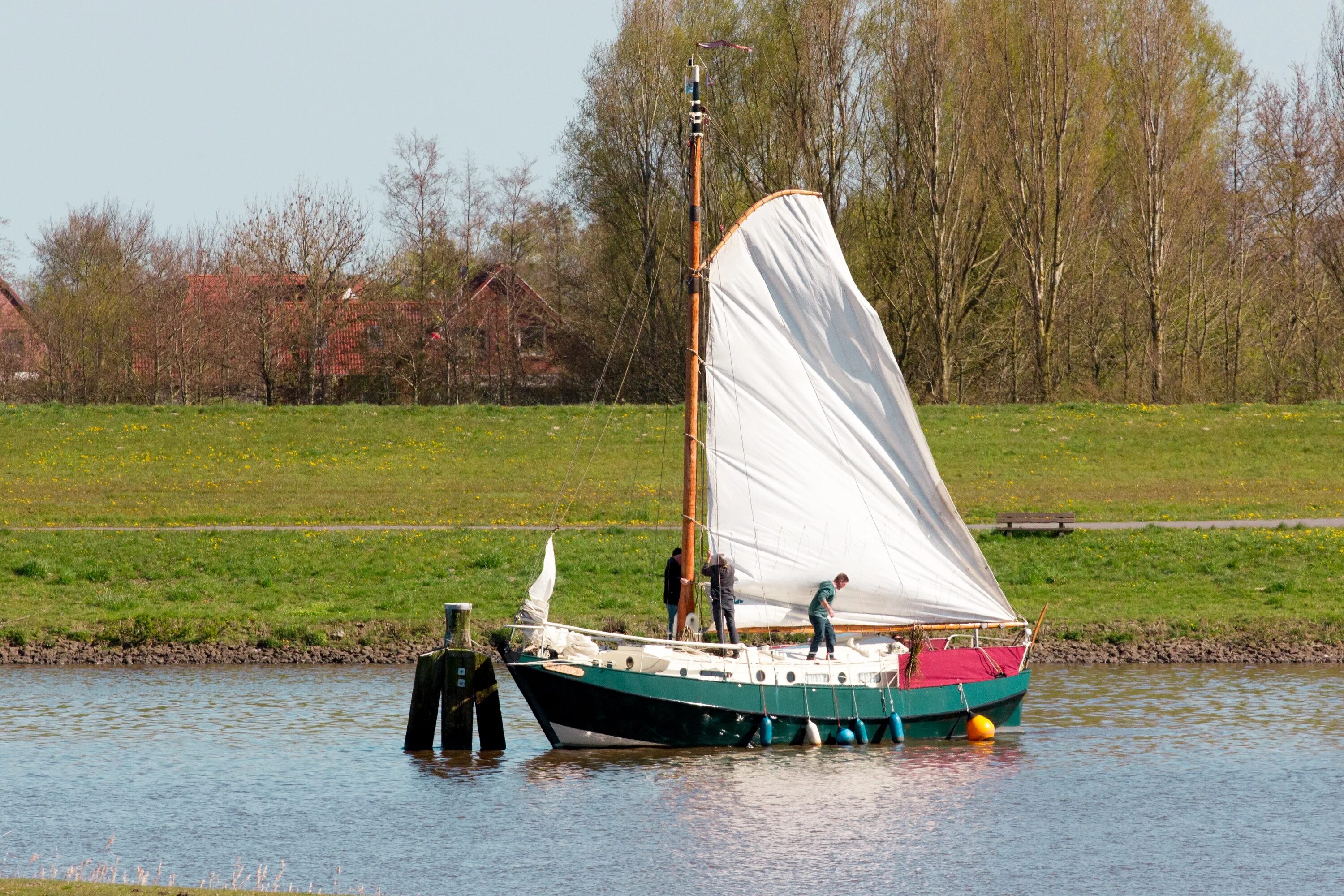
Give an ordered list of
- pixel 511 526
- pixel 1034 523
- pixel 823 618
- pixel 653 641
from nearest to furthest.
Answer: pixel 653 641, pixel 823 618, pixel 1034 523, pixel 511 526

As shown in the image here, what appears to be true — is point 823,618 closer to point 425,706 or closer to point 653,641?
point 653,641

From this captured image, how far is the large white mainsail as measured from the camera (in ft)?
77.4

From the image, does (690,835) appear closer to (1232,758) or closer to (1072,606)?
(1232,758)

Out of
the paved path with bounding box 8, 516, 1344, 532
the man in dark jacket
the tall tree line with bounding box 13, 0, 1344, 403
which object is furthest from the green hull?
the tall tree line with bounding box 13, 0, 1344, 403

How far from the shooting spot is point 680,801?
18.6m

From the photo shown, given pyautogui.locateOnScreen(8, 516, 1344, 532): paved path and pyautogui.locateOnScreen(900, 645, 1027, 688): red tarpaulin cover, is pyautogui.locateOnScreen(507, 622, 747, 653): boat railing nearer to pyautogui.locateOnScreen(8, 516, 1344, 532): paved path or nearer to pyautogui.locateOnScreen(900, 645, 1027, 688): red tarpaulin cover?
pyautogui.locateOnScreen(900, 645, 1027, 688): red tarpaulin cover

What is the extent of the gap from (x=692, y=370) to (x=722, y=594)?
3.42 meters

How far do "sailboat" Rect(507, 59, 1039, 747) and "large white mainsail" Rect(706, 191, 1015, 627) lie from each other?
2cm

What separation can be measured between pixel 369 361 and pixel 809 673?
52830 mm

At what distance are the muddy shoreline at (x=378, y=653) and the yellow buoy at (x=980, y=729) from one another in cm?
620

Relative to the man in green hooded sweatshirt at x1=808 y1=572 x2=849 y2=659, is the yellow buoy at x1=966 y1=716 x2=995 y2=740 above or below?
below

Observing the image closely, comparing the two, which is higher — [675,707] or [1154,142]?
[1154,142]

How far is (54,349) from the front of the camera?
69188mm

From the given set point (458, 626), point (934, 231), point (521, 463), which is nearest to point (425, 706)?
point (458, 626)
